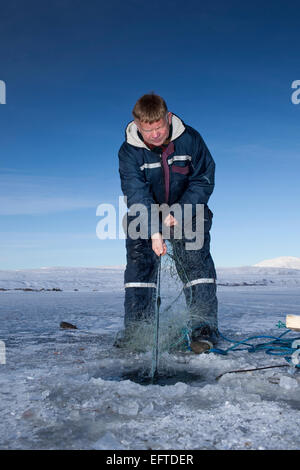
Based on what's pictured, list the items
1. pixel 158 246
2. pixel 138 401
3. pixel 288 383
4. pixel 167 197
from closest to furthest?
1. pixel 138 401
2. pixel 288 383
3. pixel 158 246
4. pixel 167 197

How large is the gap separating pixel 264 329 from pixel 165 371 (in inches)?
75.2

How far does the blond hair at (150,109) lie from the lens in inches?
117

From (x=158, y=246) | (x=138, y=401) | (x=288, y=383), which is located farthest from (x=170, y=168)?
(x=138, y=401)

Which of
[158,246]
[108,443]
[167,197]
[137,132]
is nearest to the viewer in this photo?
[108,443]

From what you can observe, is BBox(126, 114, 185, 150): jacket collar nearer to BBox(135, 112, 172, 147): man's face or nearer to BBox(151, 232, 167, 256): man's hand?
BBox(135, 112, 172, 147): man's face

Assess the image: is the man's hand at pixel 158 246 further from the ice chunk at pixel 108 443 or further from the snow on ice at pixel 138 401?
the ice chunk at pixel 108 443

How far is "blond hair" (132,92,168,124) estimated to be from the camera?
9.77 ft

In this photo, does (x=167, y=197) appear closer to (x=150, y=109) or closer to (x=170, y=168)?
(x=170, y=168)

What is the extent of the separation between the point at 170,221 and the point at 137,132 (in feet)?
2.75

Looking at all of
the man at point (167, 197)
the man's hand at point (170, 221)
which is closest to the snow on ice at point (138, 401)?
the man at point (167, 197)

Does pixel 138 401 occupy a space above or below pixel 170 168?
below

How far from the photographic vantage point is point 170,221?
3254 millimetres

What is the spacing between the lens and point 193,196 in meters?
3.43
